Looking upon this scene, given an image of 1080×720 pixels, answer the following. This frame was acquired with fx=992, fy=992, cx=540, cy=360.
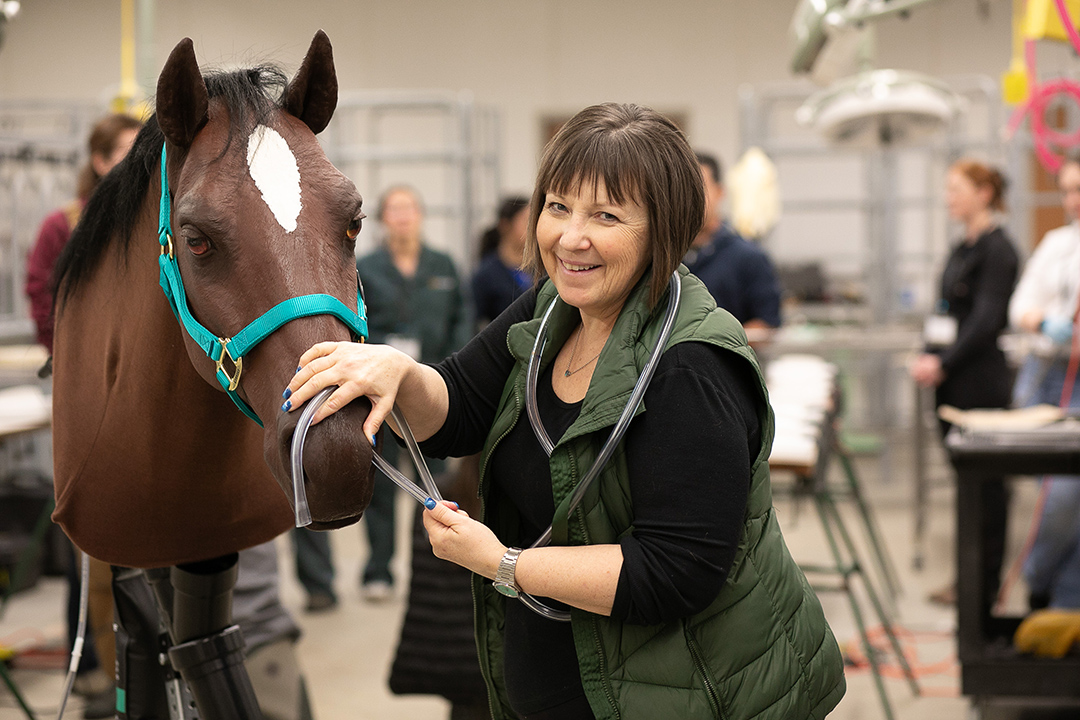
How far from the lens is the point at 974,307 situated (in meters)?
4.13

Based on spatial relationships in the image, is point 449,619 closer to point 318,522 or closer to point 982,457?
point 318,522

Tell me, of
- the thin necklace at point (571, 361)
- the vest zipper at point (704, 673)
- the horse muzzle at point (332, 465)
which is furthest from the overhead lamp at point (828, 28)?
the horse muzzle at point (332, 465)

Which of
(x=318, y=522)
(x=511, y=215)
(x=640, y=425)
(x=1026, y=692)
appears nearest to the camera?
(x=318, y=522)

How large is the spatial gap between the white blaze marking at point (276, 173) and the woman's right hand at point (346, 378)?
16 centimetres

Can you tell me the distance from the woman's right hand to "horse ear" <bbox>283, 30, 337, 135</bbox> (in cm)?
34

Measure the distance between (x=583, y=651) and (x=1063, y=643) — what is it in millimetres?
2158

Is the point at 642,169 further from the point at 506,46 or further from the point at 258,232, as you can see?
the point at 506,46

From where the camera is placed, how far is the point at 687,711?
108cm

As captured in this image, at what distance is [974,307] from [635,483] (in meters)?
3.49

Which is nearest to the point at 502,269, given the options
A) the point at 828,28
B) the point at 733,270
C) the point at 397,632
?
the point at 733,270

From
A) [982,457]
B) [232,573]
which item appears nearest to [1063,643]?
[982,457]

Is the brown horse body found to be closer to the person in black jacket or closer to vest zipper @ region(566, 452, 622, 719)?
vest zipper @ region(566, 452, 622, 719)

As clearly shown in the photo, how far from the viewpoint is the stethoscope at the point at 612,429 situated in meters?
1.07

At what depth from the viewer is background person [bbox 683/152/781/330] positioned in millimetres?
3389
